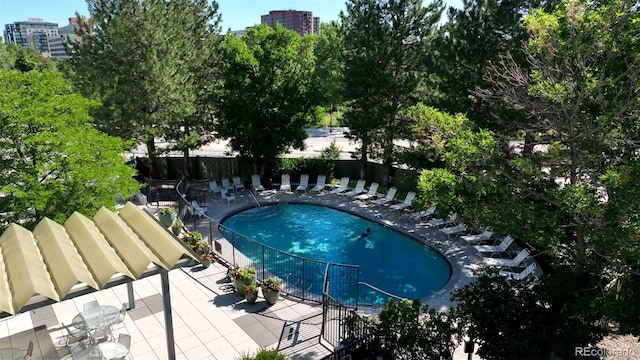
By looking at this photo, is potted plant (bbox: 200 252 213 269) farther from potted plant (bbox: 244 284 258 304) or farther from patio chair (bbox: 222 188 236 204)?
patio chair (bbox: 222 188 236 204)

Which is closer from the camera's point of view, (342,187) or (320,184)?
(342,187)

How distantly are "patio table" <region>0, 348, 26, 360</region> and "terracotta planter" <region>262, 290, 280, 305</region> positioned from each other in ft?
16.9

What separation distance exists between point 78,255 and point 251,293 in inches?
187

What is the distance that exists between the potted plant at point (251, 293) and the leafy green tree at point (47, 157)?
4116 mm

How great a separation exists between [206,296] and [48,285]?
17.9ft

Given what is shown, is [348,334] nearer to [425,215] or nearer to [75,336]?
[75,336]

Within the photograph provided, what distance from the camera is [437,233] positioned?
16.9 m

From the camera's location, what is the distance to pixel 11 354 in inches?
284

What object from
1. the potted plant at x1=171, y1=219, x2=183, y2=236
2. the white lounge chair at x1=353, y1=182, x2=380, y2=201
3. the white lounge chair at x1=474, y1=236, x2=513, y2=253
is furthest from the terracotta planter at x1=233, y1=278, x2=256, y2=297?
the white lounge chair at x1=353, y1=182, x2=380, y2=201

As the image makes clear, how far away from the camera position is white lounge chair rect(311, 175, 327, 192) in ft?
73.0

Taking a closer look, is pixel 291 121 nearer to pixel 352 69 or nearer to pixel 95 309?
pixel 352 69

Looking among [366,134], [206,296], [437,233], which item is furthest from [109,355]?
[366,134]

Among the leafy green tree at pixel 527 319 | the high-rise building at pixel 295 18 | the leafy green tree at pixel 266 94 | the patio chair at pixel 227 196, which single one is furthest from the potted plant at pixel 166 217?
the high-rise building at pixel 295 18

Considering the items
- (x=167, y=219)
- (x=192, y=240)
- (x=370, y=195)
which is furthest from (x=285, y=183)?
(x=192, y=240)
